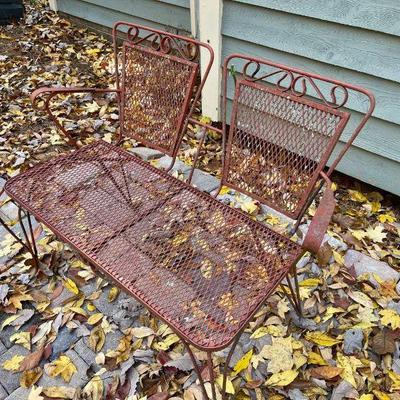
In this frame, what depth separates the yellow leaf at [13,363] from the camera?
1.70 meters

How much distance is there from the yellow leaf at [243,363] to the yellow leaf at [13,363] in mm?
934

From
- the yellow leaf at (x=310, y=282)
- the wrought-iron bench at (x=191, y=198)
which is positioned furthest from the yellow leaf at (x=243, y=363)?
the yellow leaf at (x=310, y=282)

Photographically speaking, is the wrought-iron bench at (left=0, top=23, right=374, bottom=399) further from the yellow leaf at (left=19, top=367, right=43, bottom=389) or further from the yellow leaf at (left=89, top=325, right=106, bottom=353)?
the yellow leaf at (left=19, top=367, right=43, bottom=389)

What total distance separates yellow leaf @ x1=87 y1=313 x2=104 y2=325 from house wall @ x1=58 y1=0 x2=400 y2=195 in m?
1.81

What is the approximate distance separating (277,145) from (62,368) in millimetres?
1339

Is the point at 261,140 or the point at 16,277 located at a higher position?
the point at 261,140

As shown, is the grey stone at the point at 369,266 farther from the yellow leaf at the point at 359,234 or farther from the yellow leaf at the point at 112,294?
the yellow leaf at the point at 112,294

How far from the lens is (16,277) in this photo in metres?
2.10

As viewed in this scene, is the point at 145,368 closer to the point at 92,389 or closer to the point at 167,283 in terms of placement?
the point at 92,389

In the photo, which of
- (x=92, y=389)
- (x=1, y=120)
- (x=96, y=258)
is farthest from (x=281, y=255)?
(x=1, y=120)

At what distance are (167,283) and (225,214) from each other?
1.54 ft

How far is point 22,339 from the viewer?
5.93 feet

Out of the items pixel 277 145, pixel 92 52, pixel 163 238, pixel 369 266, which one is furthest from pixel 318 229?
pixel 92 52

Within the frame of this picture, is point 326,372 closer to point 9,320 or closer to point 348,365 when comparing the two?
point 348,365
